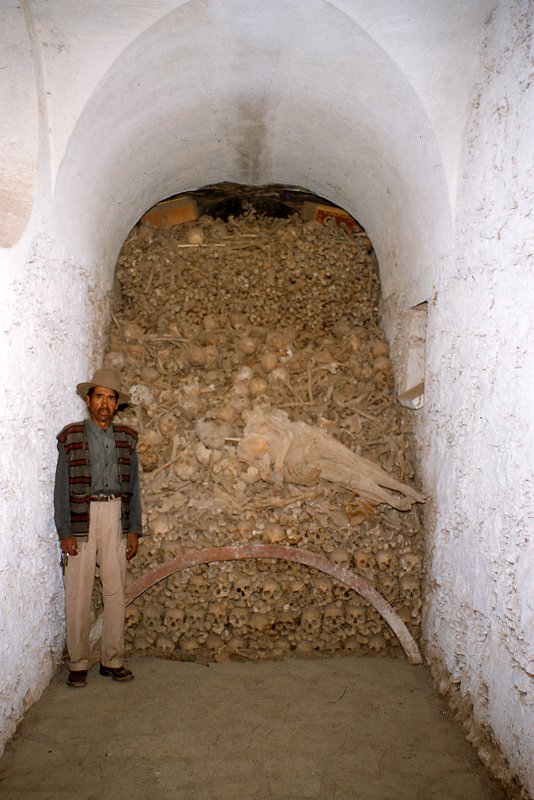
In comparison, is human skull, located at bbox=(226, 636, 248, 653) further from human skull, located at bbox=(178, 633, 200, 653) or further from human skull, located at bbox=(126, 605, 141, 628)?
human skull, located at bbox=(126, 605, 141, 628)

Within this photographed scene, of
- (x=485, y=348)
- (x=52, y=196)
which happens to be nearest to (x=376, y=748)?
(x=485, y=348)

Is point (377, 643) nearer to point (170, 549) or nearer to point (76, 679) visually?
point (170, 549)

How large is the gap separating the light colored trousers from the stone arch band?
0.24 meters

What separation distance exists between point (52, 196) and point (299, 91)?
71.9 inches

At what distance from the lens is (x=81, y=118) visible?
3730mm

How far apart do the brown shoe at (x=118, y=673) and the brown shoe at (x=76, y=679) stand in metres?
0.19

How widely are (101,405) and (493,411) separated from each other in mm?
2388

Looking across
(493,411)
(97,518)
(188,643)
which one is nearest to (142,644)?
(188,643)

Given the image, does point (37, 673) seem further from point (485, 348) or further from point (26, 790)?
point (485, 348)

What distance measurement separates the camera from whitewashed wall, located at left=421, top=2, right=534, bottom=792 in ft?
9.34

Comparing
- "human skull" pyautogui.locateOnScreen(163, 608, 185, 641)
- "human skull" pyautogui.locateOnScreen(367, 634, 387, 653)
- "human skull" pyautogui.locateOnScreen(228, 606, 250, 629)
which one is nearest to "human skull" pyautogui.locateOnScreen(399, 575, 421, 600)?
"human skull" pyautogui.locateOnScreen(367, 634, 387, 653)

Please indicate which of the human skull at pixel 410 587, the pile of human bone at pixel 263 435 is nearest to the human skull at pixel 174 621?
the pile of human bone at pixel 263 435

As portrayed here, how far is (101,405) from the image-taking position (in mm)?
4090

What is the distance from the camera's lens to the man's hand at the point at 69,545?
150 inches
